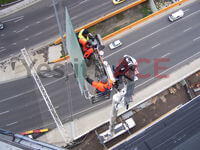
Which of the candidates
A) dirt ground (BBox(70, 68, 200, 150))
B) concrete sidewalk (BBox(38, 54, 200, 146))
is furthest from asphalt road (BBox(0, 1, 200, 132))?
dirt ground (BBox(70, 68, 200, 150))

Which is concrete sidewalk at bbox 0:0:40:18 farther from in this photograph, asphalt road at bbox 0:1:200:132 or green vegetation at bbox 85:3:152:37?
asphalt road at bbox 0:1:200:132

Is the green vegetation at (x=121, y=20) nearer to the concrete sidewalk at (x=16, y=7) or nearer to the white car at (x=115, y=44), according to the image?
the white car at (x=115, y=44)

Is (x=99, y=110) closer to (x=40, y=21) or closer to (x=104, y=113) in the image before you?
(x=104, y=113)

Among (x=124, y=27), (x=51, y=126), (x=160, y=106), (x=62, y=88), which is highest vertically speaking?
(x=124, y=27)

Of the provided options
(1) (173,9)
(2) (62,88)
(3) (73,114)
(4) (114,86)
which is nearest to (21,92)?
(2) (62,88)

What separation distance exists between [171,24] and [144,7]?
7091 millimetres

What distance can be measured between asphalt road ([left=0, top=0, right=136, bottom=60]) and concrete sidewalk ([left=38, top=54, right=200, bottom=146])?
57.6 ft

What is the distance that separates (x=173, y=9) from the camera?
136 feet

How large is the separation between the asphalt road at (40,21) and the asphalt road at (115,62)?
24.1ft

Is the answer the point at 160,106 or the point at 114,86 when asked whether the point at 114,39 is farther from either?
the point at 114,86

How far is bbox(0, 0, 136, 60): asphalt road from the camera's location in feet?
131

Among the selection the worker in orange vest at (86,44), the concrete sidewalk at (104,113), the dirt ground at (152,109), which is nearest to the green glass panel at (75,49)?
the worker in orange vest at (86,44)

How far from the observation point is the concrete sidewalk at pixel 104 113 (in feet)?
112

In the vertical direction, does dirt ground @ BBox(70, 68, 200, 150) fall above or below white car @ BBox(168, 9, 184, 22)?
below
